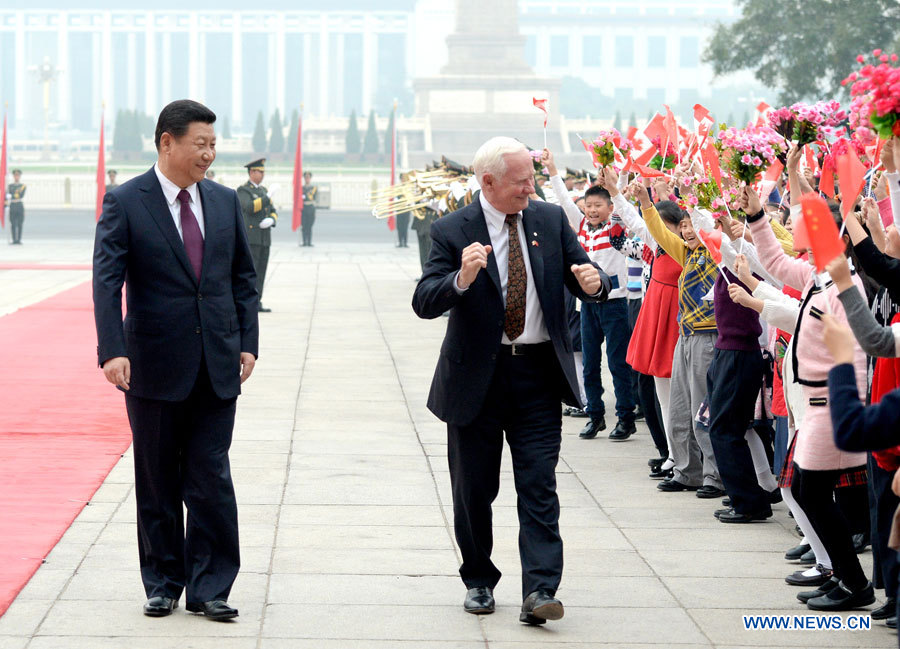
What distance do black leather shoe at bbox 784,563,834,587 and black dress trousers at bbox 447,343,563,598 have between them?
116cm

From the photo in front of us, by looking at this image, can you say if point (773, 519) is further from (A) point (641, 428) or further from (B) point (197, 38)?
(B) point (197, 38)

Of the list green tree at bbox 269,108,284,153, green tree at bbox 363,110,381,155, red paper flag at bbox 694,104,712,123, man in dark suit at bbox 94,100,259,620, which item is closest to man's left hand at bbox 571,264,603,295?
man in dark suit at bbox 94,100,259,620

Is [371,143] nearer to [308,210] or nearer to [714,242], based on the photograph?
[308,210]

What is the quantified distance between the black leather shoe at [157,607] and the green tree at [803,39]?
67.9 ft

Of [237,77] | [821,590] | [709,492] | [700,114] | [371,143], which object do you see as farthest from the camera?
[237,77]

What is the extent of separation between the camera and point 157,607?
5254 mm

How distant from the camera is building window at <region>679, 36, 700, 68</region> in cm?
13038

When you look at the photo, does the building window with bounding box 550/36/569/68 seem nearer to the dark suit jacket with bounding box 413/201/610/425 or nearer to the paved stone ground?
the paved stone ground

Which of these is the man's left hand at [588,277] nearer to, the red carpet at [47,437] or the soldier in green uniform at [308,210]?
the red carpet at [47,437]

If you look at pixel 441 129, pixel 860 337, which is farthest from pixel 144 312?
pixel 441 129

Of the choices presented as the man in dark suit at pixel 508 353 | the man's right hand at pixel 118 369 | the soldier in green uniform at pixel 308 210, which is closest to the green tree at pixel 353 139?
the soldier in green uniform at pixel 308 210

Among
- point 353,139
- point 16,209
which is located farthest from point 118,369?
point 353,139

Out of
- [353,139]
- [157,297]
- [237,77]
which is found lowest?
[353,139]

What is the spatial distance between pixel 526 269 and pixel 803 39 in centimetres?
2201
